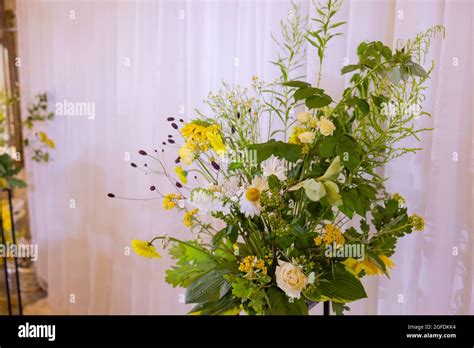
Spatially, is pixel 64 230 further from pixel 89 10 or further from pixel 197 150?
pixel 197 150

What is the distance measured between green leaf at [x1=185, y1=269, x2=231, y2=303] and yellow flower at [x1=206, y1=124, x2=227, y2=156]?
0.28 meters

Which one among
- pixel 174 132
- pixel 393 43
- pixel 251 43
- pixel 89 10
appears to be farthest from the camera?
pixel 89 10

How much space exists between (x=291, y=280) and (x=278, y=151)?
272 millimetres

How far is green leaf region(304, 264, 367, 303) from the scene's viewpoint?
1.08 metres

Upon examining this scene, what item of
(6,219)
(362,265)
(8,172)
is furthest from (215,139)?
(6,219)

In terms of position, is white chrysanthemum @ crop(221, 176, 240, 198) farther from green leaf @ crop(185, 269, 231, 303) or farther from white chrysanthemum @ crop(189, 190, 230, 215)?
green leaf @ crop(185, 269, 231, 303)

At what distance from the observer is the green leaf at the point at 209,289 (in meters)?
1.07

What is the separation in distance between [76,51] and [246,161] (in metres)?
1.45

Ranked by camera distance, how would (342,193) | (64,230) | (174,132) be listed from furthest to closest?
(64,230) → (174,132) → (342,193)

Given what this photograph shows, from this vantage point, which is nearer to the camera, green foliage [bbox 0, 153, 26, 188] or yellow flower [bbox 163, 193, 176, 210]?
yellow flower [bbox 163, 193, 176, 210]

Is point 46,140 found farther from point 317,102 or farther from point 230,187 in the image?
point 317,102

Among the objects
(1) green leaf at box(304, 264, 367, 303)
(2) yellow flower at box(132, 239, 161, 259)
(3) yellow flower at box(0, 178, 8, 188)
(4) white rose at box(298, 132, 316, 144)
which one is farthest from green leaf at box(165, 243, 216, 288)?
(3) yellow flower at box(0, 178, 8, 188)

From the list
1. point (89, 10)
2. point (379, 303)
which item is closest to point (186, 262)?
point (379, 303)
